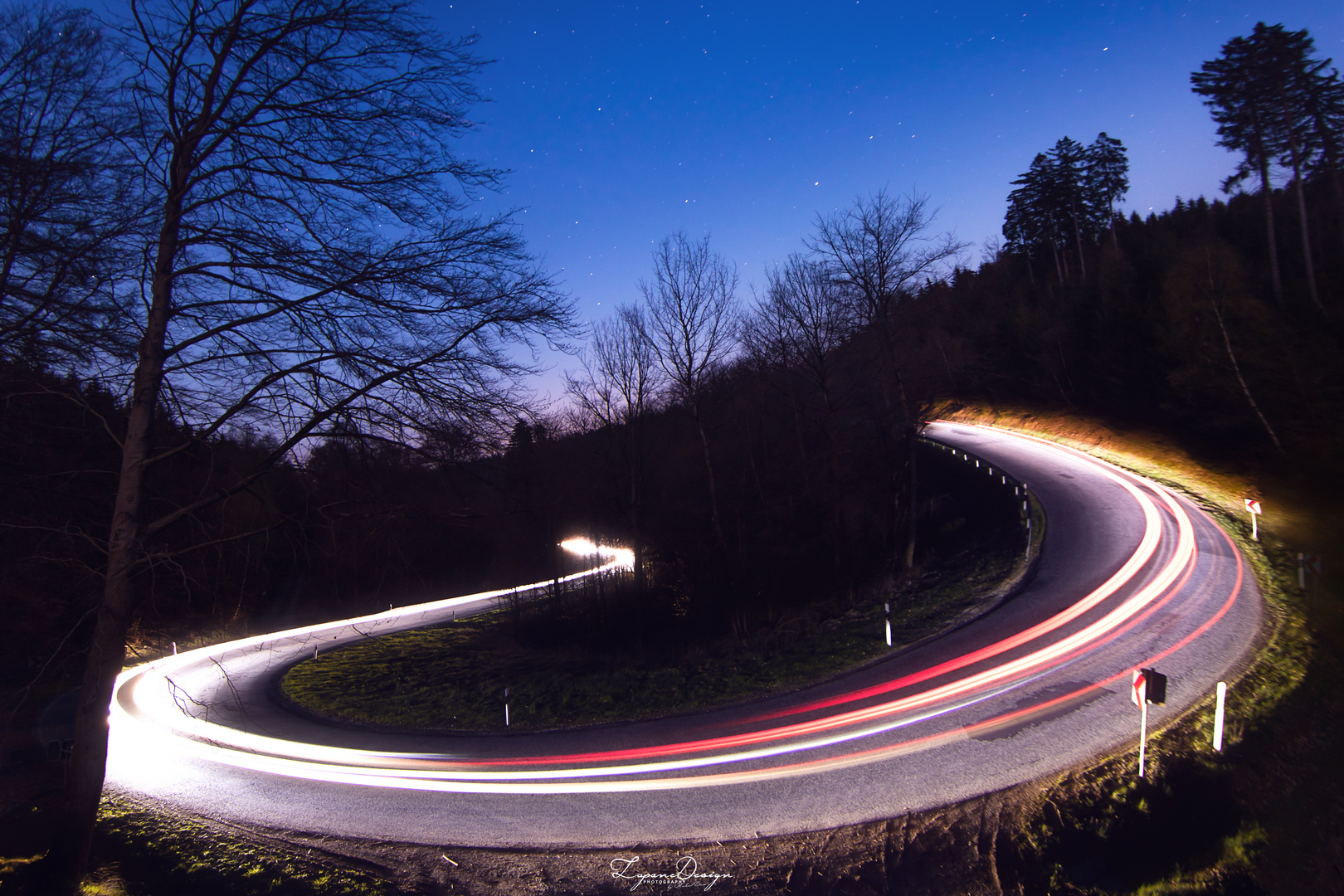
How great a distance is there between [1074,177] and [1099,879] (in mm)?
64404

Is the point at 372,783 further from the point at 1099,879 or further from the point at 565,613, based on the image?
the point at 565,613

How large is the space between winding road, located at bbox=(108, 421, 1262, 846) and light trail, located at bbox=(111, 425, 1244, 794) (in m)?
0.04

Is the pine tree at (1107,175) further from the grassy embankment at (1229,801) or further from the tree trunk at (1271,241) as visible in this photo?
the grassy embankment at (1229,801)

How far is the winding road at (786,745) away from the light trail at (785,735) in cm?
4

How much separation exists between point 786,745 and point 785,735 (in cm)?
36

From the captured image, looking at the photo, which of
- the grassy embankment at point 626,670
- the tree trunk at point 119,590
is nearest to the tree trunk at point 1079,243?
the grassy embankment at point 626,670

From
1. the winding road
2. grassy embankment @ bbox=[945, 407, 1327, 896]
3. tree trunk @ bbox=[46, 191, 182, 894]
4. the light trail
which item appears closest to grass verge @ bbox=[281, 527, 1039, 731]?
the winding road

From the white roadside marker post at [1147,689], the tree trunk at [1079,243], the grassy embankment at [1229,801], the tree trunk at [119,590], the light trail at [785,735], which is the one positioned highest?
the tree trunk at [1079,243]

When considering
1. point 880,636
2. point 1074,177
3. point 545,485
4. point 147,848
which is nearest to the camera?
point 545,485

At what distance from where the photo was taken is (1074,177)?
53312 mm

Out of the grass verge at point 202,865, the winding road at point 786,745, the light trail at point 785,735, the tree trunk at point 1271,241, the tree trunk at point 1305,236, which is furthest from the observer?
the tree trunk at point 1271,241

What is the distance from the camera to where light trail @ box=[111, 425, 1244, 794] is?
344 inches

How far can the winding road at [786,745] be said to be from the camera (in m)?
7.72

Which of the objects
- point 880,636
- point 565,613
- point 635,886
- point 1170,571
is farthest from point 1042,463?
point 635,886
